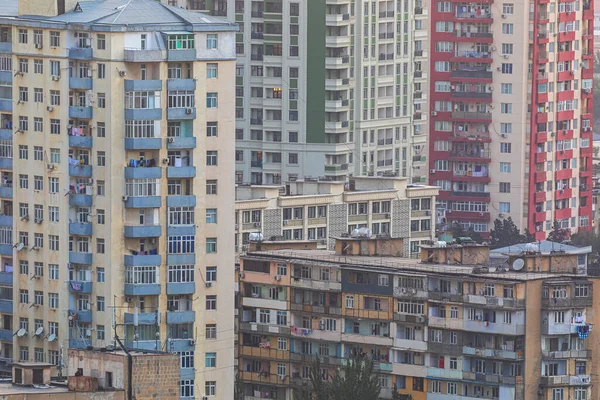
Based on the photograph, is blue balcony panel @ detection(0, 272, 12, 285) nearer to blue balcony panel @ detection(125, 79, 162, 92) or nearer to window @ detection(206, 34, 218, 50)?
blue balcony panel @ detection(125, 79, 162, 92)

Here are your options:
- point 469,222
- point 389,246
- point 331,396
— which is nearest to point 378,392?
point 331,396

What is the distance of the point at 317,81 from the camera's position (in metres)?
163

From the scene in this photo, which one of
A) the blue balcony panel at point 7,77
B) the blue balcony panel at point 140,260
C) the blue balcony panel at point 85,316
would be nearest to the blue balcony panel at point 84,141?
the blue balcony panel at point 7,77

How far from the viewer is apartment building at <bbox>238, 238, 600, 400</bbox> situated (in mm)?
123250

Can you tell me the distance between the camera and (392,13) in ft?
551

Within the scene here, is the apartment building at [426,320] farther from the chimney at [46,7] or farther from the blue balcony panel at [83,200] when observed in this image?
the chimney at [46,7]

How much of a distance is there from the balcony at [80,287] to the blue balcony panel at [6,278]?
9.84 ft

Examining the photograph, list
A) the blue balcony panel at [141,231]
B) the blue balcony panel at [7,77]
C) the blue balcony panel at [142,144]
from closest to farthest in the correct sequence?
1. the blue balcony panel at [142,144]
2. the blue balcony panel at [141,231]
3. the blue balcony panel at [7,77]

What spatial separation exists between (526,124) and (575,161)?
465 cm

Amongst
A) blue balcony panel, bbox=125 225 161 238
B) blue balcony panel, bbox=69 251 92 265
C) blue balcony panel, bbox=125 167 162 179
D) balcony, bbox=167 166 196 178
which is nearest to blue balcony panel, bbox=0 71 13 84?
blue balcony panel, bbox=125 167 162 179

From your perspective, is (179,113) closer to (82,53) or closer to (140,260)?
(82,53)

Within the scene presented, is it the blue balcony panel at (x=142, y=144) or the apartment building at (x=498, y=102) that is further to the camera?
the apartment building at (x=498, y=102)

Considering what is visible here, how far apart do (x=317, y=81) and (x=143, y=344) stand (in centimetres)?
4704

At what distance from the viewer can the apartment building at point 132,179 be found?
118562mm
